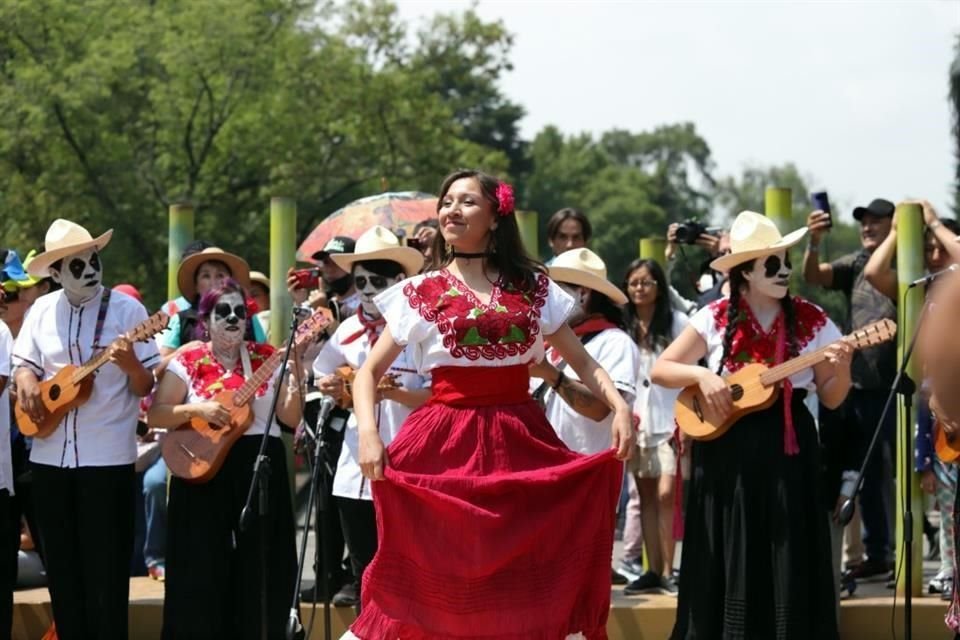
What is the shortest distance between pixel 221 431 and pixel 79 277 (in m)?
1.17

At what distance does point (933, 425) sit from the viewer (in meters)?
8.43

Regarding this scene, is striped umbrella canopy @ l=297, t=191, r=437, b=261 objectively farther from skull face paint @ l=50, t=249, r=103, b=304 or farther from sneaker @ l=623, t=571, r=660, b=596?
sneaker @ l=623, t=571, r=660, b=596

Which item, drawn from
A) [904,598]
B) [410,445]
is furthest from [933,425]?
[410,445]

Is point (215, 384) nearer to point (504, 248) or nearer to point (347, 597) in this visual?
point (347, 597)

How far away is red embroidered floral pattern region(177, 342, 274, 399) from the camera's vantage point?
27.2 ft

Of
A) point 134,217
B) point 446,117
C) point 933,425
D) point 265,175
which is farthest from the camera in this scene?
point 446,117

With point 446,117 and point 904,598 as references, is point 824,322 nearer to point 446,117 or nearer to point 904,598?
point 904,598

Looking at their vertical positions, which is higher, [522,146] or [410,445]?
[522,146]

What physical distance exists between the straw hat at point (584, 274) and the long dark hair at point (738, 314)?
3.24 feet

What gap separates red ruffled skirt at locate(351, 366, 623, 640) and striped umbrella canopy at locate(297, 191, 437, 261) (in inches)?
185

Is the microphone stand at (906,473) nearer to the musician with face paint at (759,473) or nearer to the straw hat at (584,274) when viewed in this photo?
the musician with face paint at (759,473)

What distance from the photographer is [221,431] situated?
26.8 ft

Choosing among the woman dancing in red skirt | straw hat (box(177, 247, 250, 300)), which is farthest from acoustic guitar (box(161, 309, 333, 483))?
the woman dancing in red skirt

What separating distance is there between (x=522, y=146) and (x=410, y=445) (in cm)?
5429
